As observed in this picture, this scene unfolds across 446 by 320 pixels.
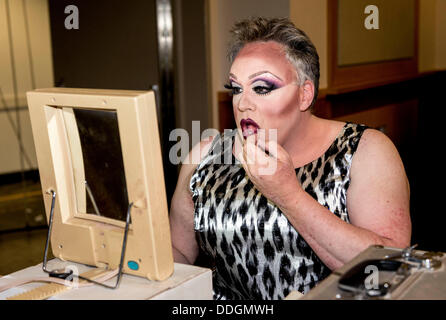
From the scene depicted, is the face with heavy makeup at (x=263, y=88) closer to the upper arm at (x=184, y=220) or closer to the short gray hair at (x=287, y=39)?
the short gray hair at (x=287, y=39)

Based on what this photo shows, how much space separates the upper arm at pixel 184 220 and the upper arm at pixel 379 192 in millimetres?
448

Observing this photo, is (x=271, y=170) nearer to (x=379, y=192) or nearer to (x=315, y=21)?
(x=379, y=192)

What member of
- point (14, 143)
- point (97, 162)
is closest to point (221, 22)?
point (14, 143)

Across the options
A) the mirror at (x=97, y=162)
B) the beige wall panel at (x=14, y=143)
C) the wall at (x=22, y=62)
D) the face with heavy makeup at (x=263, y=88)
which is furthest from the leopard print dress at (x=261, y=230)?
the beige wall panel at (x=14, y=143)

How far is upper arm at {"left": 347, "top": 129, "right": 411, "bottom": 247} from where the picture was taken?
1.28 m

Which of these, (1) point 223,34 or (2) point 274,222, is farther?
(1) point 223,34

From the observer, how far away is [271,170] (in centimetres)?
111

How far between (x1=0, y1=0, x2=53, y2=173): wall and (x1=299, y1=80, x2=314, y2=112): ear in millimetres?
3109

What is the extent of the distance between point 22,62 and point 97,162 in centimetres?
349

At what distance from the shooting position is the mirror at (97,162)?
2.99ft
